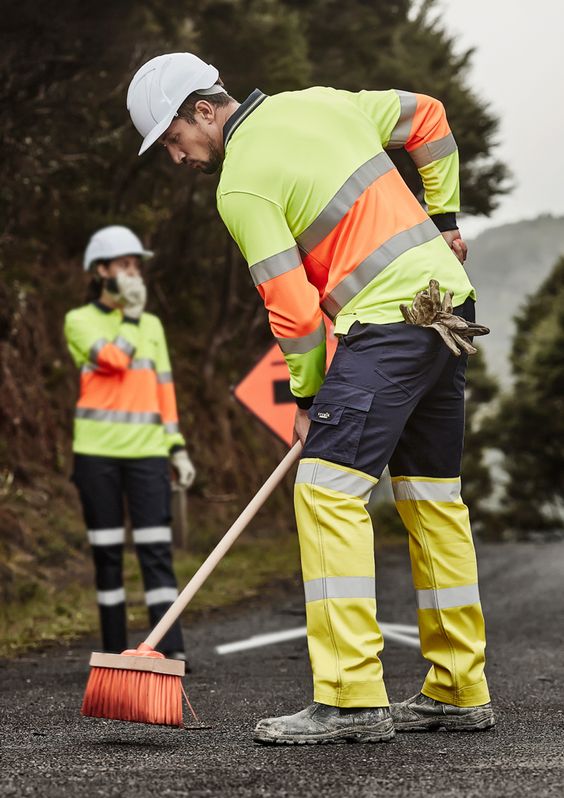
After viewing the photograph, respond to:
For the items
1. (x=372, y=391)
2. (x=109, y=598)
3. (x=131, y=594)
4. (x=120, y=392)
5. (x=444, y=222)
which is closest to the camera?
(x=372, y=391)

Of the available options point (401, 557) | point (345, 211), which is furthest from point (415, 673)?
point (401, 557)

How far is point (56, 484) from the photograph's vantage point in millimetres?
11320

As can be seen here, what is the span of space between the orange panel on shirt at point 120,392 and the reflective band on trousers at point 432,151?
8.86 feet

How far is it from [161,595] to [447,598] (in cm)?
253

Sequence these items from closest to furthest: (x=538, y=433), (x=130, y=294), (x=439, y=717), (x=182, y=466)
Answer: (x=439, y=717)
(x=130, y=294)
(x=182, y=466)
(x=538, y=433)

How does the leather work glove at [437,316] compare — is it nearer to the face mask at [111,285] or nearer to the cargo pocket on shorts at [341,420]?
the cargo pocket on shorts at [341,420]

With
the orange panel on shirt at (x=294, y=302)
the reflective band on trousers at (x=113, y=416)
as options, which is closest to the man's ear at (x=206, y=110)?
the orange panel on shirt at (x=294, y=302)

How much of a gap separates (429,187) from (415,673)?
2.38 meters

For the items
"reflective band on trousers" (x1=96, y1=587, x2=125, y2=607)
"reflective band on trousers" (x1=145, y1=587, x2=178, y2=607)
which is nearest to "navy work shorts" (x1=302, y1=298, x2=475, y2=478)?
"reflective band on trousers" (x1=145, y1=587, x2=178, y2=607)

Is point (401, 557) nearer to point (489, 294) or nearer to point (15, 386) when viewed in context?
point (15, 386)

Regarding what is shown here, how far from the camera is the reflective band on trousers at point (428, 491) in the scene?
382 centimetres

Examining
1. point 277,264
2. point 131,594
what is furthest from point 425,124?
point 131,594

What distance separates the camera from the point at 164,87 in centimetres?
378

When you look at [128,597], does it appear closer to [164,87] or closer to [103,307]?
[103,307]
